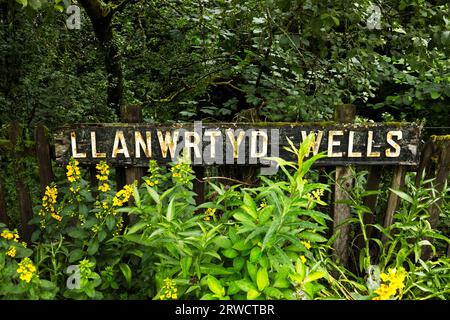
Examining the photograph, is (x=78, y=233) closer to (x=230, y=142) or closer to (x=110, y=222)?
(x=110, y=222)

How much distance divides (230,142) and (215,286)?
45.4 inches

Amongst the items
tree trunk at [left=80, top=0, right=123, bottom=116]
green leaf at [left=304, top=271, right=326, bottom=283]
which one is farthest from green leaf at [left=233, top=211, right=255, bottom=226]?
tree trunk at [left=80, top=0, right=123, bottom=116]

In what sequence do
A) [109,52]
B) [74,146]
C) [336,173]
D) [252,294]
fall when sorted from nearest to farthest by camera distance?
[252,294] → [74,146] → [336,173] → [109,52]

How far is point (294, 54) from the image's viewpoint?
142 inches

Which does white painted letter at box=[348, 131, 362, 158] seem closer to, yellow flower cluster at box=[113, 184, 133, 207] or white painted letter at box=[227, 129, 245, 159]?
white painted letter at box=[227, 129, 245, 159]

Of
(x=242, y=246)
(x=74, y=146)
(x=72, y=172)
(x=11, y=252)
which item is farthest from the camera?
(x=74, y=146)

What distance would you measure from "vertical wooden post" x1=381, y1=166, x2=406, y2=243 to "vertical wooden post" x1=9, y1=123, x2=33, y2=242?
7.53 feet

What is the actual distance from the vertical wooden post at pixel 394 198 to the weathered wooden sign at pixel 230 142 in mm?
88

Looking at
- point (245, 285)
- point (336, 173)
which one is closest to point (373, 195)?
point (336, 173)

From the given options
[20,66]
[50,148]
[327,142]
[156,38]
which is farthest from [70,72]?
[327,142]

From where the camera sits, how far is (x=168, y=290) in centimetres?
183

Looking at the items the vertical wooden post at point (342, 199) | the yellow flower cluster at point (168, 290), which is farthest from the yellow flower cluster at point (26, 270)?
the vertical wooden post at point (342, 199)

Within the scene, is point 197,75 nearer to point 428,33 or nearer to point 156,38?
point 156,38
